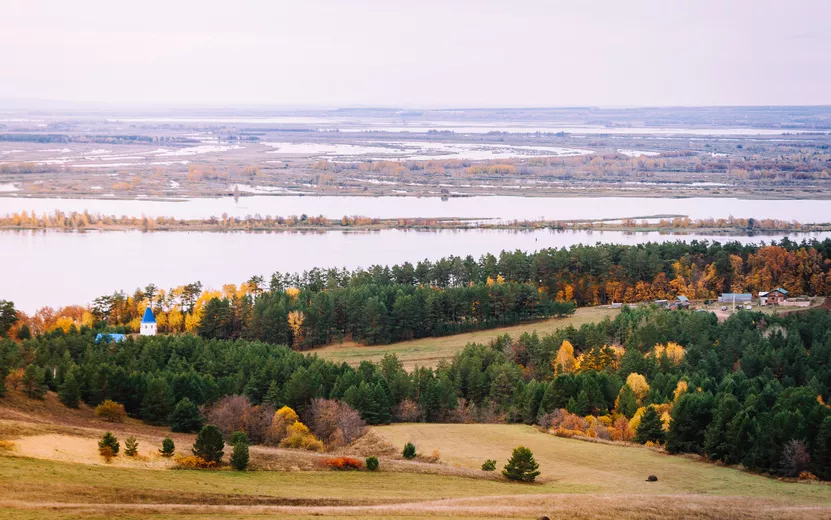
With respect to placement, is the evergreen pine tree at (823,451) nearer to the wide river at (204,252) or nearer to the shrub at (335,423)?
the shrub at (335,423)

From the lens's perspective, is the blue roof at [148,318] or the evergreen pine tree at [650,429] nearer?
the evergreen pine tree at [650,429]

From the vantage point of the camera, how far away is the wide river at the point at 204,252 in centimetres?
7125

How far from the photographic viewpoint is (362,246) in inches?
3479

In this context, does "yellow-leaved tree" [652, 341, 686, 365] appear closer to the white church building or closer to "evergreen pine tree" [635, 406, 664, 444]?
"evergreen pine tree" [635, 406, 664, 444]

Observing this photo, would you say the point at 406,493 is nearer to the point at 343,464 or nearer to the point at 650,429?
the point at 343,464

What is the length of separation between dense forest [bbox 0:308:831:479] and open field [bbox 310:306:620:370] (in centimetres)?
432

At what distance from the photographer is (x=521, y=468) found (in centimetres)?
2895

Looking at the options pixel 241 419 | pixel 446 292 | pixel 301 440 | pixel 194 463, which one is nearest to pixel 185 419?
pixel 241 419

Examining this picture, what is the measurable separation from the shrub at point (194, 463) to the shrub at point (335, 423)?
7.08 metres

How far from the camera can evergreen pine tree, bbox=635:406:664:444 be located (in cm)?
3547

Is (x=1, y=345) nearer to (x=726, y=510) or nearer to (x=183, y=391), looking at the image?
(x=183, y=391)

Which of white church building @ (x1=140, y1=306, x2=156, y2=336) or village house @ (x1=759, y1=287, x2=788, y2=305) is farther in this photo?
village house @ (x1=759, y1=287, x2=788, y2=305)

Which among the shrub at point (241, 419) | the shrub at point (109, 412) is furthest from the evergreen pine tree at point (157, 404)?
the shrub at point (241, 419)

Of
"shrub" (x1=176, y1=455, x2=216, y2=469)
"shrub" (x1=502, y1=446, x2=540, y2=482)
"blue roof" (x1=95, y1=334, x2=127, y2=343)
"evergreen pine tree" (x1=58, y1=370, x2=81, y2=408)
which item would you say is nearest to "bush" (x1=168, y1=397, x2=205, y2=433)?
"evergreen pine tree" (x1=58, y1=370, x2=81, y2=408)
